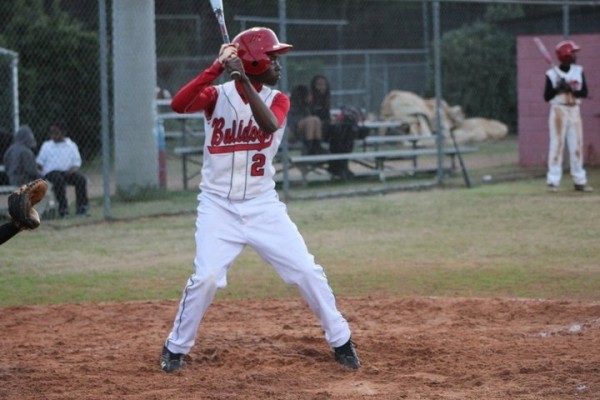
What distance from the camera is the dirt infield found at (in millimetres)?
5727

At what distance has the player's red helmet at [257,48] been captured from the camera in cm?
616

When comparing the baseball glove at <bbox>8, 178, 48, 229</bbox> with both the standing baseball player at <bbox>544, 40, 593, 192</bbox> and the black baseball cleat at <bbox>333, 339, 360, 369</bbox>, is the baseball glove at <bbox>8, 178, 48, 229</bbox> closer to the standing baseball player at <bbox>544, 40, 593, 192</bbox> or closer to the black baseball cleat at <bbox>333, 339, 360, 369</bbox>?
the black baseball cleat at <bbox>333, 339, 360, 369</bbox>

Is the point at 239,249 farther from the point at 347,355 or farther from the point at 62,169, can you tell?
the point at 62,169

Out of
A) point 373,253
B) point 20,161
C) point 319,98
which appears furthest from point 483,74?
point 373,253

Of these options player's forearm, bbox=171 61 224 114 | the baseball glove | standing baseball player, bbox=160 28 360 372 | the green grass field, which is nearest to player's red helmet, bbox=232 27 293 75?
standing baseball player, bbox=160 28 360 372

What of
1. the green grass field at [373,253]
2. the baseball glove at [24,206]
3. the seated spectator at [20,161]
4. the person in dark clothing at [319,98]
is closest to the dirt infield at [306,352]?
the green grass field at [373,253]

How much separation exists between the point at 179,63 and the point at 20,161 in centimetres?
1022

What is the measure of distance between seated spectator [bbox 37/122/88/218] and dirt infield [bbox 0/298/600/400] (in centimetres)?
559

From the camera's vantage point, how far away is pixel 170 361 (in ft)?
20.4

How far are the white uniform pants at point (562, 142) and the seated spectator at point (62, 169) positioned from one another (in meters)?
6.53

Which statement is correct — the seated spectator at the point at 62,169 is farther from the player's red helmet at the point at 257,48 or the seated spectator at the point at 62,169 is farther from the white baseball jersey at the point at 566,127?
the player's red helmet at the point at 257,48

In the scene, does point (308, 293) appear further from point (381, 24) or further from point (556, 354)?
point (381, 24)

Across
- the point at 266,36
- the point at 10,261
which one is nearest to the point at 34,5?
the point at 10,261

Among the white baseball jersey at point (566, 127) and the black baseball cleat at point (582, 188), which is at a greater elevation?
the white baseball jersey at point (566, 127)
